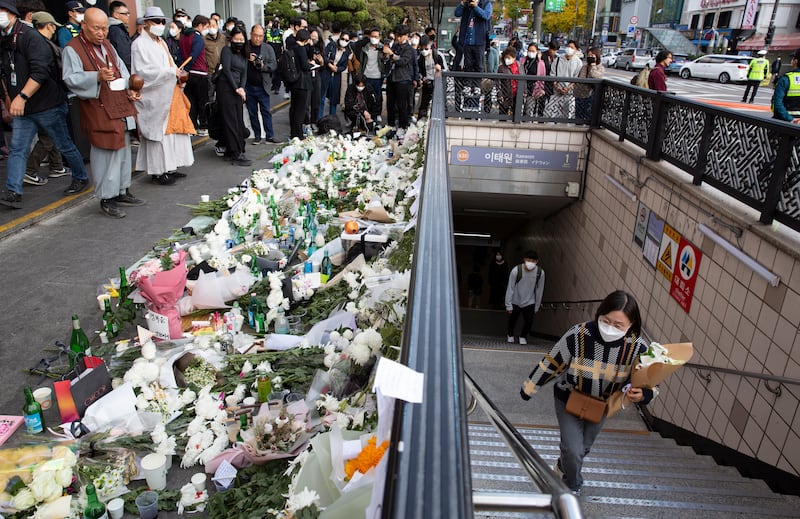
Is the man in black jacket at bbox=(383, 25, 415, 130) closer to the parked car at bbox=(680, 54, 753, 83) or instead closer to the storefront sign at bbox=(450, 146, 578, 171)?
the storefront sign at bbox=(450, 146, 578, 171)

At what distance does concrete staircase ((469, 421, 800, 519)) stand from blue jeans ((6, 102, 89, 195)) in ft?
17.9

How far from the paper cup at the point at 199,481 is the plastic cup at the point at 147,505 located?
0.62 feet

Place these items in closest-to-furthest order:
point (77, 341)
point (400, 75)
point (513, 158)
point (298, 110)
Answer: point (77, 341) → point (513, 158) → point (298, 110) → point (400, 75)

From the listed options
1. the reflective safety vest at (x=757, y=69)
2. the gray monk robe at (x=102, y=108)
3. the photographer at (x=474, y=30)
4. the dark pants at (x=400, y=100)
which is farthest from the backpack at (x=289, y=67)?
the reflective safety vest at (x=757, y=69)

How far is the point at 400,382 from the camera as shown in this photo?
1334 mm

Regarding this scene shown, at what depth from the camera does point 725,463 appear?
471 cm

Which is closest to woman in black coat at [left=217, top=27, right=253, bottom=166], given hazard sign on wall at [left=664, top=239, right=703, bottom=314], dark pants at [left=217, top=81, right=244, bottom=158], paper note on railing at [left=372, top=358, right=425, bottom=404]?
dark pants at [left=217, top=81, right=244, bottom=158]

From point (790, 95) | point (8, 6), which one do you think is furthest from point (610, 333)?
point (8, 6)

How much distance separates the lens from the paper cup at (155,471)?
115 inches

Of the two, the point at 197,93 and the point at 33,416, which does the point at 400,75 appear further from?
the point at 33,416

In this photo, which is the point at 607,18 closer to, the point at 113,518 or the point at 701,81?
the point at 701,81

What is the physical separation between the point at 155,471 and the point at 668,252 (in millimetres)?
5228

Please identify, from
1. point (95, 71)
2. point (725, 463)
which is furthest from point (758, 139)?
point (95, 71)

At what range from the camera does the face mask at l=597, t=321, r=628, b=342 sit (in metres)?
3.31
